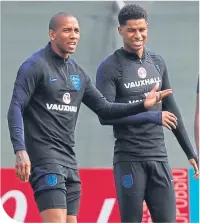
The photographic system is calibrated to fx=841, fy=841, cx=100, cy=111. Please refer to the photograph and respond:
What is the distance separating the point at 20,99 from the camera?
5406 mm

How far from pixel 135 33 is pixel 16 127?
1.35 m

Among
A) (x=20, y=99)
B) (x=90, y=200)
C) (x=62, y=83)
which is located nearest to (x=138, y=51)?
(x=62, y=83)

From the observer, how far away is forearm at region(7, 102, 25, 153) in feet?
17.3

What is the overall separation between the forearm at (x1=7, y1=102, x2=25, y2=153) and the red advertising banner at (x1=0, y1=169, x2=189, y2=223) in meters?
3.39

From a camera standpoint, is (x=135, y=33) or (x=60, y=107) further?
(x=135, y=33)

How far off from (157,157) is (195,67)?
2939 millimetres

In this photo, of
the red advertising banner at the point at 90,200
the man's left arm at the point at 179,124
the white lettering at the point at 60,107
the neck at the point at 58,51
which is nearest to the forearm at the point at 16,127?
the white lettering at the point at 60,107

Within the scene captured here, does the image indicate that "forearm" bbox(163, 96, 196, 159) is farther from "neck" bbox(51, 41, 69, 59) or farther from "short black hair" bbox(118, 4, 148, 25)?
"neck" bbox(51, 41, 69, 59)

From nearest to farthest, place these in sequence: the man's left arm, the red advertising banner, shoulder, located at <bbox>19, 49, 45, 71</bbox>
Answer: shoulder, located at <bbox>19, 49, 45, 71</bbox> → the man's left arm → the red advertising banner

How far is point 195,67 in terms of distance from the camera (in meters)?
8.89

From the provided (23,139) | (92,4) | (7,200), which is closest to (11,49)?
(92,4)

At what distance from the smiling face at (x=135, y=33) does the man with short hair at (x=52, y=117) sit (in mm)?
680

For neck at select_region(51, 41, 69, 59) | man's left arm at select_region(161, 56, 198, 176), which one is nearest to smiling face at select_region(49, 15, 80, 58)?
neck at select_region(51, 41, 69, 59)

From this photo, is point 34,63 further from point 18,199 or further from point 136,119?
point 18,199
